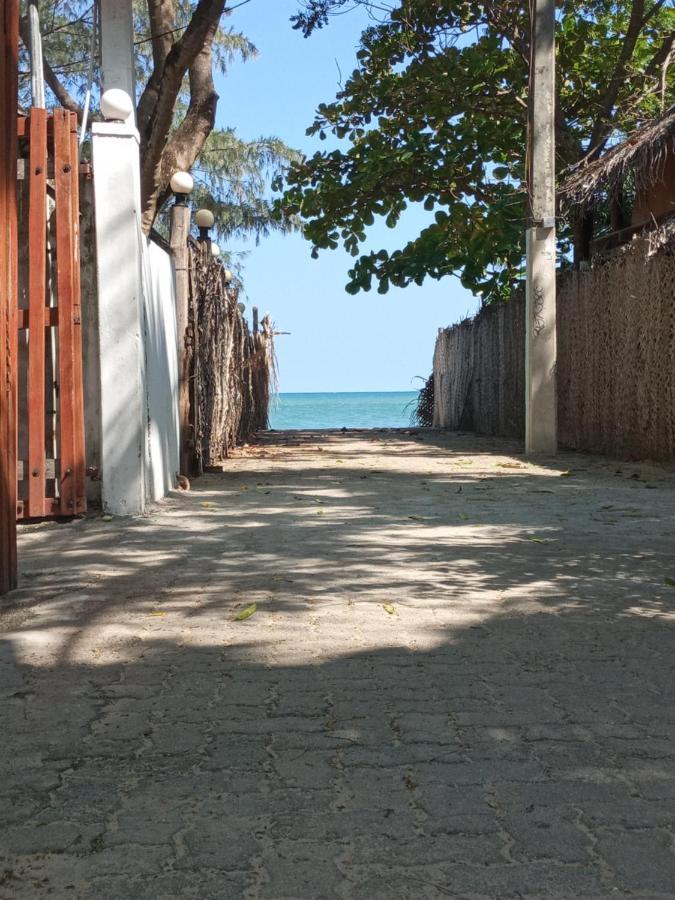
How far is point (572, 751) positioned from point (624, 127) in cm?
1553

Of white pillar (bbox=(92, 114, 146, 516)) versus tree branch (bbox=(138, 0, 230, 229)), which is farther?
tree branch (bbox=(138, 0, 230, 229))

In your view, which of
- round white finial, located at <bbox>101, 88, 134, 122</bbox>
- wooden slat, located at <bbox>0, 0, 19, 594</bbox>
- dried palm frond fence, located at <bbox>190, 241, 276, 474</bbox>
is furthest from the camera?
dried palm frond fence, located at <bbox>190, 241, 276, 474</bbox>

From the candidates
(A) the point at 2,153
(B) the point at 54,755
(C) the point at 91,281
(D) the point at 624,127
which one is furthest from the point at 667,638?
(D) the point at 624,127

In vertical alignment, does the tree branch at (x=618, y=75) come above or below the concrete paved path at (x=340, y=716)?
above

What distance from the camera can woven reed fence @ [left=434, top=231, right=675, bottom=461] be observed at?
11.2 m

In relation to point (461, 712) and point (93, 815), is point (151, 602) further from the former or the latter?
point (93, 815)

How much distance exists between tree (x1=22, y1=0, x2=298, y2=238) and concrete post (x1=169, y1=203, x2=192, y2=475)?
0.45m

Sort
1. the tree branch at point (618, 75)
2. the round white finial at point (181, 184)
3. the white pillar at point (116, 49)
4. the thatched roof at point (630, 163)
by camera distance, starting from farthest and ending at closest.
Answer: the tree branch at point (618, 75) → the thatched roof at point (630, 163) → the round white finial at point (181, 184) → the white pillar at point (116, 49)

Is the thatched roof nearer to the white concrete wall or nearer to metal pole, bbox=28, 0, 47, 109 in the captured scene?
the white concrete wall

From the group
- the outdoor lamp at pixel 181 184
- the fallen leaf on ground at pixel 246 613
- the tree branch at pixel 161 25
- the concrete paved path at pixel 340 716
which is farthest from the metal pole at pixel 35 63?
the fallen leaf on ground at pixel 246 613

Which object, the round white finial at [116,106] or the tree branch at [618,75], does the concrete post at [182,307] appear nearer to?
the round white finial at [116,106]

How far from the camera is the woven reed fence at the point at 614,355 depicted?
36.7 feet

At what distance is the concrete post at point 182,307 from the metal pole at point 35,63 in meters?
2.02

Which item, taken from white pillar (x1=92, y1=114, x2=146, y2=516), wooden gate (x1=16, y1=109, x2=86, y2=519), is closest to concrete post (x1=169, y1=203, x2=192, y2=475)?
white pillar (x1=92, y1=114, x2=146, y2=516)
